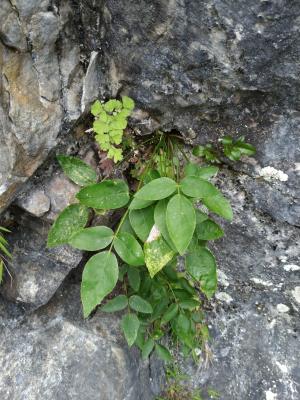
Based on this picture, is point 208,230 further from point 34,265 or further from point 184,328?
point 34,265

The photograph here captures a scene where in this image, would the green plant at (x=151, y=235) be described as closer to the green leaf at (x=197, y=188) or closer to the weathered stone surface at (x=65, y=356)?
the green leaf at (x=197, y=188)

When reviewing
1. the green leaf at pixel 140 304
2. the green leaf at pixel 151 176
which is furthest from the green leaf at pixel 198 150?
the green leaf at pixel 140 304

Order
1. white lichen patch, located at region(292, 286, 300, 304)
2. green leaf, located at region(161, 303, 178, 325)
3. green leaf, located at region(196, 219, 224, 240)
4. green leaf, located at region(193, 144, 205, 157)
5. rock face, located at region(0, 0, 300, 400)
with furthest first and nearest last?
white lichen patch, located at region(292, 286, 300, 304) < green leaf, located at region(161, 303, 178, 325) < green leaf, located at region(193, 144, 205, 157) < green leaf, located at region(196, 219, 224, 240) < rock face, located at region(0, 0, 300, 400)

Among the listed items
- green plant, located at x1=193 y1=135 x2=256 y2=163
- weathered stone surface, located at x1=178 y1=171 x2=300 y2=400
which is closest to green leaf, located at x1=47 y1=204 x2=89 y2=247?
green plant, located at x1=193 y1=135 x2=256 y2=163

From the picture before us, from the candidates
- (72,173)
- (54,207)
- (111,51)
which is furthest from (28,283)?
(111,51)

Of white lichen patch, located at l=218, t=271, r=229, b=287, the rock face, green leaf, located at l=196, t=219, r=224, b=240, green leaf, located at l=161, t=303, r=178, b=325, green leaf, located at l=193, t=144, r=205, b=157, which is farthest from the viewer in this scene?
white lichen patch, located at l=218, t=271, r=229, b=287

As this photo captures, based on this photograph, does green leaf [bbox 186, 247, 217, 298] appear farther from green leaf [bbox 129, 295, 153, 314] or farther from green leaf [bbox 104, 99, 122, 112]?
green leaf [bbox 104, 99, 122, 112]
